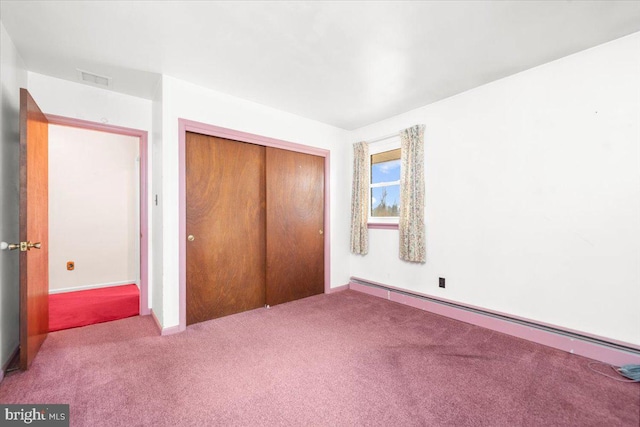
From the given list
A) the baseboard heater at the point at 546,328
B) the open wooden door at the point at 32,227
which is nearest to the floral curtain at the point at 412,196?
the baseboard heater at the point at 546,328

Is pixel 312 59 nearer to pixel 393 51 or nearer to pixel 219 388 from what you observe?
pixel 393 51

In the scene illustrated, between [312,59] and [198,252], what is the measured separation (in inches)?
Answer: 87.2

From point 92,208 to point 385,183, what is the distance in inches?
178

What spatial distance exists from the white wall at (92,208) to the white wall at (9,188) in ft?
6.43

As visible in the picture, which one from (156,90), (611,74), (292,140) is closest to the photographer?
Answer: (611,74)

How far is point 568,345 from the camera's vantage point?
2205 mm

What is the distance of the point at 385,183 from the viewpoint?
385 centimetres

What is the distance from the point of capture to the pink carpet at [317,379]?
1.50 meters

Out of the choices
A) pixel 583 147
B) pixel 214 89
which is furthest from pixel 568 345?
pixel 214 89

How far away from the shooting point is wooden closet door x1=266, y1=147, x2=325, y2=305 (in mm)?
3447

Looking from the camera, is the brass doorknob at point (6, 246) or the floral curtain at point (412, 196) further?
the floral curtain at point (412, 196)

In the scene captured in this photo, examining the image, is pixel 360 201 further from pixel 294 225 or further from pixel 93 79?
pixel 93 79

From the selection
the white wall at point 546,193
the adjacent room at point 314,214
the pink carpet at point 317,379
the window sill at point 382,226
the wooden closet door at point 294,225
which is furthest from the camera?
the window sill at point 382,226

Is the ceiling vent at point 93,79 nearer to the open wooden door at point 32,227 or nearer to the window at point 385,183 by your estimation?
the open wooden door at point 32,227
